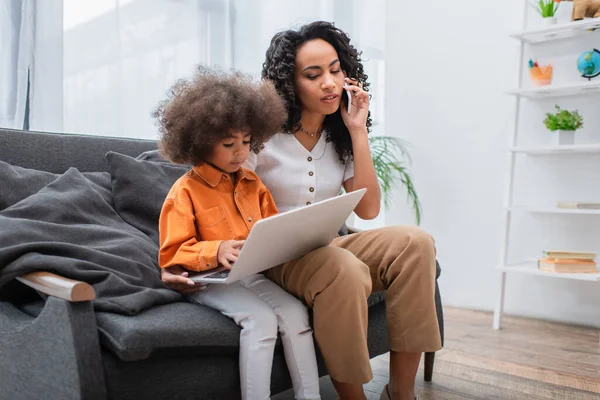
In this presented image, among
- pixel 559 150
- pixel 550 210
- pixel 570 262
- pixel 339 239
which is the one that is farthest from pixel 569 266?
pixel 339 239

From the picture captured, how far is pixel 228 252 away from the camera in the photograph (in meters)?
1.20

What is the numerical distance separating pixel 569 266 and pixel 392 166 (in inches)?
40.1

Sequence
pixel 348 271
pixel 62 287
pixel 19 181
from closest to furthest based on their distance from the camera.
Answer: pixel 62 287
pixel 348 271
pixel 19 181

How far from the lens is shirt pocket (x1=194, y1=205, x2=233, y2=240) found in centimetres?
131

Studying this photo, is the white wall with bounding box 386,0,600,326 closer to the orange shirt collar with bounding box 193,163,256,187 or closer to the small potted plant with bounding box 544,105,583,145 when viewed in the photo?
the small potted plant with bounding box 544,105,583,145

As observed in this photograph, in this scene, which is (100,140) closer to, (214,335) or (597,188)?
(214,335)

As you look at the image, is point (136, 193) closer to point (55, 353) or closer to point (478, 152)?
point (55, 353)

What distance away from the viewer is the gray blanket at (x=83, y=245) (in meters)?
1.18

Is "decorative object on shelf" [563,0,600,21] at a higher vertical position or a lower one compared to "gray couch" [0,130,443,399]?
higher

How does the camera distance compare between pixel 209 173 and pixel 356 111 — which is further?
pixel 356 111

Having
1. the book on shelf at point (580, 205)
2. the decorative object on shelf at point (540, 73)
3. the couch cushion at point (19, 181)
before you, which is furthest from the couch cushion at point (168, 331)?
the decorative object on shelf at point (540, 73)

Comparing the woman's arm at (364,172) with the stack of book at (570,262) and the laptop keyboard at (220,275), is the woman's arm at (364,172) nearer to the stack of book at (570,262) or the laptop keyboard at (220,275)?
the laptop keyboard at (220,275)

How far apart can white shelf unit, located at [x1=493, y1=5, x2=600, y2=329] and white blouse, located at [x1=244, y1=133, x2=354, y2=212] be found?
1399 millimetres

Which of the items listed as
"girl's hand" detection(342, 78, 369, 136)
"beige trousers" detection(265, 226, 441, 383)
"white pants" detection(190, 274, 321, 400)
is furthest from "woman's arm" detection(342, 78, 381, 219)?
"white pants" detection(190, 274, 321, 400)
